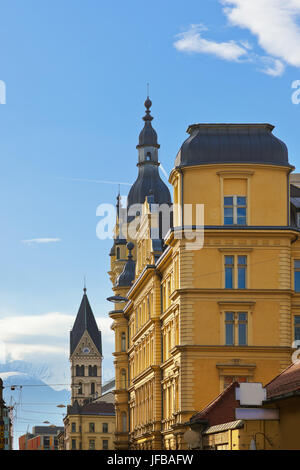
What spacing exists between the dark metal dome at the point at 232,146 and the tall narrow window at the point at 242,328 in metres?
8.51

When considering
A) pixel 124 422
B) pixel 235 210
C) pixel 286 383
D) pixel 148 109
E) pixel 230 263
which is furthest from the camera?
pixel 148 109

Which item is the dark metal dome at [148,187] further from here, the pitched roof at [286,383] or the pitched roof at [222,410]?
the pitched roof at [286,383]

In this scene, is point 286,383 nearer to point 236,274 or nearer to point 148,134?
point 236,274

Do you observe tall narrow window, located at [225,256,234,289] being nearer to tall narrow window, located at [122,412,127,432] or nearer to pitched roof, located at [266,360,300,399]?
pitched roof, located at [266,360,300,399]

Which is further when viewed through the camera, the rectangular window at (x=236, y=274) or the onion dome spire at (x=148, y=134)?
the onion dome spire at (x=148, y=134)

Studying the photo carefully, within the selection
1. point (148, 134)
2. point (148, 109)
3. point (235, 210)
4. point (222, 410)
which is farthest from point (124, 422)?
point (148, 109)

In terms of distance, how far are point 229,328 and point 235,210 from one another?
649 centimetres

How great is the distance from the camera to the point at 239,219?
2368 inches

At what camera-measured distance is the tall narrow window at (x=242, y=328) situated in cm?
5997

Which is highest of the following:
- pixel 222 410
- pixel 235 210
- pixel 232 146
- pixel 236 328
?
pixel 232 146

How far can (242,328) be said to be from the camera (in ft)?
197

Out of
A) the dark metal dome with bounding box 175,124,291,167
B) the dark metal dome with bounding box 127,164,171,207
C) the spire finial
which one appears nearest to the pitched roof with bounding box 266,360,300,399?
the dark metal dome with bounding box 175,124,291,167

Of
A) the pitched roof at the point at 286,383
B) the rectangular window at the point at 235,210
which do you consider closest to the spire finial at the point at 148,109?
the rectangular window at the point at 235,210

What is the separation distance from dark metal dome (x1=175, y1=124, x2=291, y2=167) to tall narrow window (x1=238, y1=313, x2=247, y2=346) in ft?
27.9
